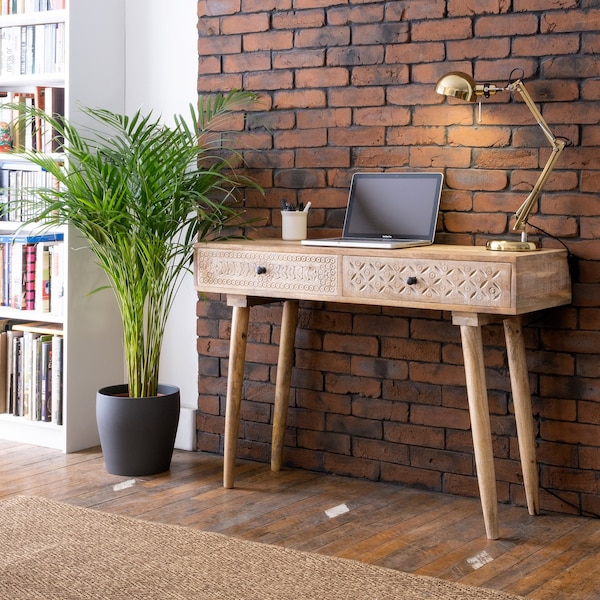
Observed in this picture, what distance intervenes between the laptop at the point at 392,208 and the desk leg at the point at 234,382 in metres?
0.39

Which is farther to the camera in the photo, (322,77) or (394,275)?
(322,77)

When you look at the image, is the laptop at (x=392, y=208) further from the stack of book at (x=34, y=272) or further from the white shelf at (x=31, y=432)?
the white shelf at (x=31, y=432)

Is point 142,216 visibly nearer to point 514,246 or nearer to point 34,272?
point 34,272

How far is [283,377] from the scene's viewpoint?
148 inches

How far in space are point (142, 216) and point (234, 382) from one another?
2.15ft

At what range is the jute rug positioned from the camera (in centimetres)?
263

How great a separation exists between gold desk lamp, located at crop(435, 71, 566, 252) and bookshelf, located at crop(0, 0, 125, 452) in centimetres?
146

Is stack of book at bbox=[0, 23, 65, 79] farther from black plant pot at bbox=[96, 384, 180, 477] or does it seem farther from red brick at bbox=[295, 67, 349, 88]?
black plant pot at bbox=[96, 384, 180, 477]

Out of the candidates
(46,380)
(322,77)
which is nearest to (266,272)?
(322,77)

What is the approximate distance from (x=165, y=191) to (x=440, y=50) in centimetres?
105

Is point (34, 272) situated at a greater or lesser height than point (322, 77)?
lesser

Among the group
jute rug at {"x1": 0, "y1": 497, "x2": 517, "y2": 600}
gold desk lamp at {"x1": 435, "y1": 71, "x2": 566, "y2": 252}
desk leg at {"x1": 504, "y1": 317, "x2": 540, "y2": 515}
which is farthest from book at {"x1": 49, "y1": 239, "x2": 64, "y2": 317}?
desk leg at {"x1": 504, "y1": 317, "x2": 540, "y2": 515}

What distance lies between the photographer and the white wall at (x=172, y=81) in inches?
159

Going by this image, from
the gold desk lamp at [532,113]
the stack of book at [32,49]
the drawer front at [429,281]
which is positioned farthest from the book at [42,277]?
the gold desk lamp at [532,113]
